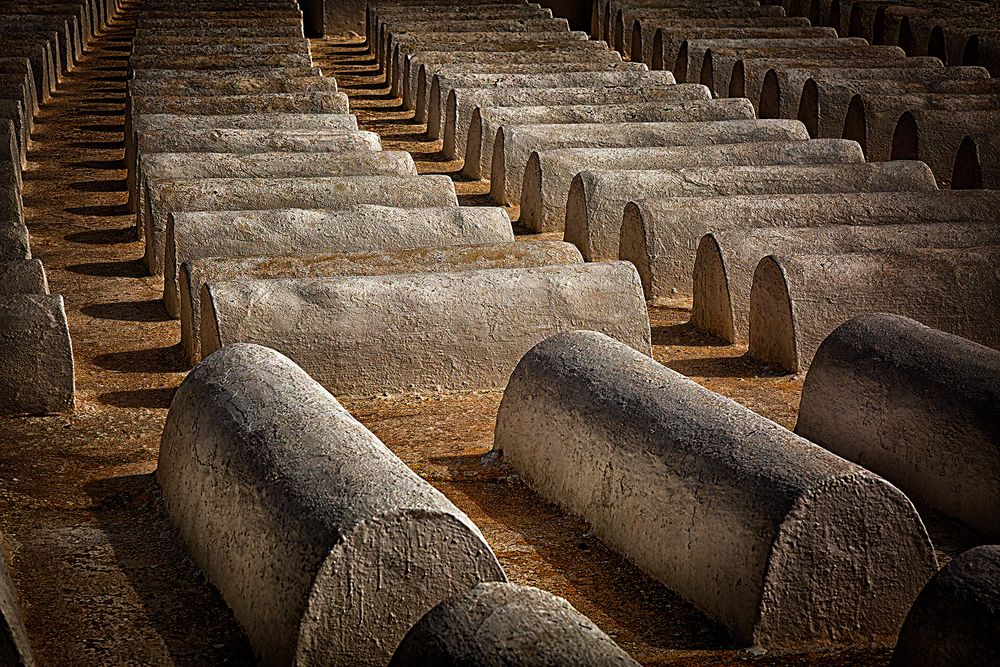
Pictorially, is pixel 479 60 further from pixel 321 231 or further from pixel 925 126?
pixel 321 231

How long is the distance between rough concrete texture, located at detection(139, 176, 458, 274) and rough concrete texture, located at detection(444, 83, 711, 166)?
A: 2.92 metres

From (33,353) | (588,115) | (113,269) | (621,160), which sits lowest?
(113,269)

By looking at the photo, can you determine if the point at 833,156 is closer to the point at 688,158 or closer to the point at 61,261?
the point at 688,158

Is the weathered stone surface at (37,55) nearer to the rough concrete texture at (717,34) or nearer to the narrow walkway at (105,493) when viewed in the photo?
the narrow walkway at (105,493)


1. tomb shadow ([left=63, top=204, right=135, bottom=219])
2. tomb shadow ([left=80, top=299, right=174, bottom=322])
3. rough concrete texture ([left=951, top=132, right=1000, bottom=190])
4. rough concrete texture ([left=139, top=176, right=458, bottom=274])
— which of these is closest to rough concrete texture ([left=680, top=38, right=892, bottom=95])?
rough concrete texture ([left=951, top=132, right=1000, bottom=190])

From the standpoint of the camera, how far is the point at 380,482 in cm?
409

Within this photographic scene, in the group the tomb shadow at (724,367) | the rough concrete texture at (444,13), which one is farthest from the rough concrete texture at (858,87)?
the tomb shadow at (724,367)

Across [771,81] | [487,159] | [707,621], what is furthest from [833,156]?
[707,621]

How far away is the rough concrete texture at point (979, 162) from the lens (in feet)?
34.2

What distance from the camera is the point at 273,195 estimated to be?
8.50m

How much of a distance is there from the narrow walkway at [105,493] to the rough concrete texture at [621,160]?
9.26 ft

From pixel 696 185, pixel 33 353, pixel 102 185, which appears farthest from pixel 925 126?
pixel 33 353

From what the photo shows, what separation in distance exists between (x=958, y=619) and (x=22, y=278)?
16.5 ft

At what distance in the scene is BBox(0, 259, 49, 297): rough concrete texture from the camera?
682cm
